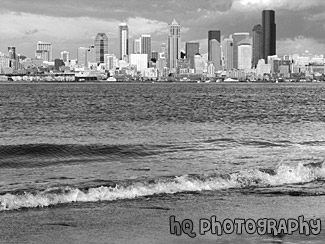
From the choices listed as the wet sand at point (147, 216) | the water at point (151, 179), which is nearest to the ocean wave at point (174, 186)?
the water at point (151, 179)

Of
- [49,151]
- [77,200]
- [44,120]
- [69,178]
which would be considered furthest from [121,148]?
[44,120]

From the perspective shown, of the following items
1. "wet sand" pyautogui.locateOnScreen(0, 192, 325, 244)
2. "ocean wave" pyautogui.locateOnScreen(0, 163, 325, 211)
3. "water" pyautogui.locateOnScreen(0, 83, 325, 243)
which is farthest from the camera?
"ocean wave" pyautogui.locateOnScreen(0, 163, 325, 211)

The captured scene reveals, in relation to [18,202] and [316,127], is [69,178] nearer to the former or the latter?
[18,202]

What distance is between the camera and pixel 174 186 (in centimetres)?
2094

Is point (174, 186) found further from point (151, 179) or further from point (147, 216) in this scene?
point (147, 216)

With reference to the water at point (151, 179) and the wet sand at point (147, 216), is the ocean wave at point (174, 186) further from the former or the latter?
the wet sand at point (147, 216)

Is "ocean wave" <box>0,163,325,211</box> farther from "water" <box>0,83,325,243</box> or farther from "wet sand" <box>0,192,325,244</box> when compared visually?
"wet sand" <box>0,192,325,244</box>

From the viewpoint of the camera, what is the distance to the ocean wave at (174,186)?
1842 centimetres

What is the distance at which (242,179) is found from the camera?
2233cm

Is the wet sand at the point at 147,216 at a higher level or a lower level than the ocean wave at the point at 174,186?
lower

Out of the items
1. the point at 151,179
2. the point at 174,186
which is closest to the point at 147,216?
the point at 174,186

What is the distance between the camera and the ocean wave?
18.4 meters

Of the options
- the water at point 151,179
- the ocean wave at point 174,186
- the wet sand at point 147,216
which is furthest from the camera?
the ocean wave at point 174,186

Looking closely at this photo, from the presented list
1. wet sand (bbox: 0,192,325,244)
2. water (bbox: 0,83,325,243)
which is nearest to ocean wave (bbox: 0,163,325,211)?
water (bbox: 0,83,325,243)
